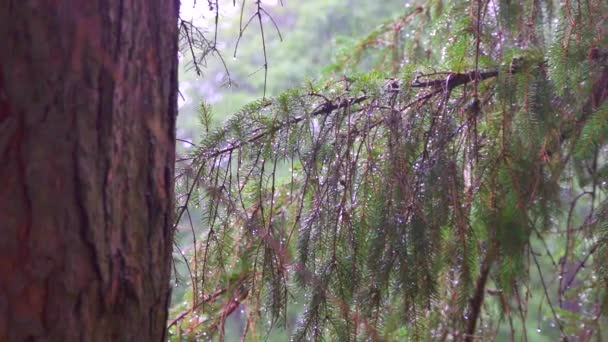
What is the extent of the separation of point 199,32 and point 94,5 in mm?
488

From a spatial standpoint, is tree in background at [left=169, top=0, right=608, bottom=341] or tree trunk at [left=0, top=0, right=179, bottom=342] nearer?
tree trunk at [left=0, top=0, right=179, bottom=342]

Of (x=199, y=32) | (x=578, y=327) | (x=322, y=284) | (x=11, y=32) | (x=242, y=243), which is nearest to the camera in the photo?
(x=11, y=32)

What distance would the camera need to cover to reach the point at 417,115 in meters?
1.90

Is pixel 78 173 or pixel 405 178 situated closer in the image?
pixel 78 173

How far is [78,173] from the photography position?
996mm

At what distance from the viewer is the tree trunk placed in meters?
0.96

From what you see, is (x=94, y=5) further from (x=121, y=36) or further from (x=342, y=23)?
(x=342, y=23)

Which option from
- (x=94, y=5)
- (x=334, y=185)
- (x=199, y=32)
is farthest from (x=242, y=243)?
(x=94, y=5)

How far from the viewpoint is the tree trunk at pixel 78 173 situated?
96 cm

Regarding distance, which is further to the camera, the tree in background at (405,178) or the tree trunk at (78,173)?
the tree in background at (405,178)

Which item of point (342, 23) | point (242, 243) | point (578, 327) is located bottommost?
point (578, 327)

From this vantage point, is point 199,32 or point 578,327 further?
point 578,327

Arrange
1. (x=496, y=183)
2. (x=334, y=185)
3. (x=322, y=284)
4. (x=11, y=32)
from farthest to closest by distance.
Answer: (x=496, y=183), (x=334, y=185), (x=322, y=284), (x=11, y=32)

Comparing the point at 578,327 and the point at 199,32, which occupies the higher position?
the point at 199,32
